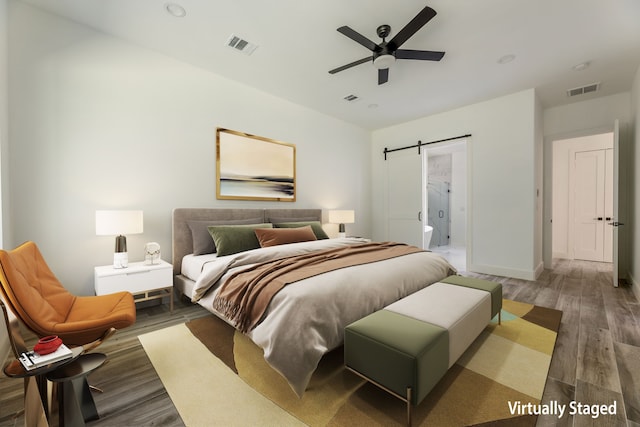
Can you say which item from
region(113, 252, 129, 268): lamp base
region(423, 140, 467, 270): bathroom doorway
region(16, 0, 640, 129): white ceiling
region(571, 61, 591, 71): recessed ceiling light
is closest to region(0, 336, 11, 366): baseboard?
region(113, 252, 129, 268): lamp base

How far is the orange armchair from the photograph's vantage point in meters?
1.32

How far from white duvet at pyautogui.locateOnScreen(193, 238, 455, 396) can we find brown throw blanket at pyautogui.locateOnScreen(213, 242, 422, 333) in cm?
6

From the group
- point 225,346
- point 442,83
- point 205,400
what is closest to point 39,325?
point 205,400

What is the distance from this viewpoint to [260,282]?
1840 mm

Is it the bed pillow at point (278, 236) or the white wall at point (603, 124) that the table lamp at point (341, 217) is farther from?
the white wall at point (603, 124)

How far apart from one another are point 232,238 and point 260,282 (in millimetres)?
1308

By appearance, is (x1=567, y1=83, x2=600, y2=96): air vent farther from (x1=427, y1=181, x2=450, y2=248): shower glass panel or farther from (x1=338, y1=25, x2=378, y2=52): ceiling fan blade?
(x1=427, y1=181, x2=450, y2=248): shower glass panel

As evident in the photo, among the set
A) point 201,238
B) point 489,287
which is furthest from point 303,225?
point 489,287

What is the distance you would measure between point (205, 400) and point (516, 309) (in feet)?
10.0

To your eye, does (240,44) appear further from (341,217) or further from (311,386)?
(311,386)

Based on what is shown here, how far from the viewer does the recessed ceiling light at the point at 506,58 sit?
3025mm

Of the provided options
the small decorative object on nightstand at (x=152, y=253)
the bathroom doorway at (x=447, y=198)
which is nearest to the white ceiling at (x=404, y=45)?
the small decorative object on nightstand at (x=152, y=253)

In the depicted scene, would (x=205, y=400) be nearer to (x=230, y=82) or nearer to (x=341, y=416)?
(x=341, y=416)

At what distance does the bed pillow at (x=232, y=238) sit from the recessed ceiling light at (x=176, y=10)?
6.88ft
